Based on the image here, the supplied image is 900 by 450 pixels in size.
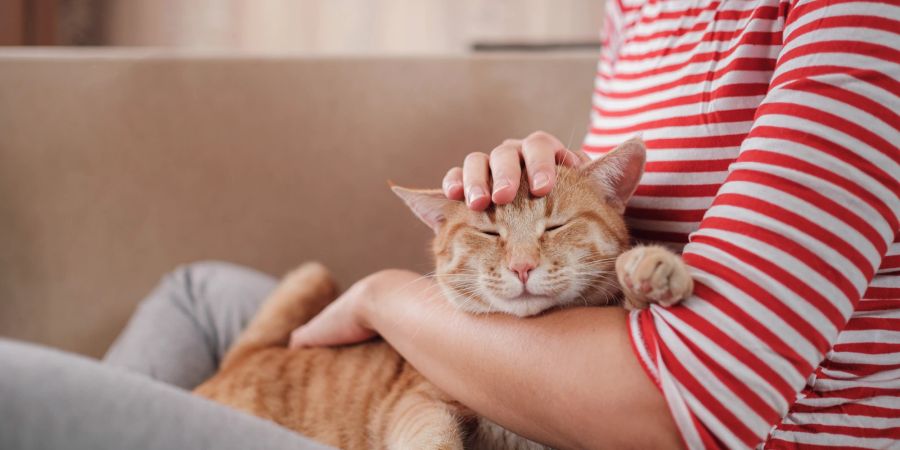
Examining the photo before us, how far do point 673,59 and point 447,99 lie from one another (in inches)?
37.9

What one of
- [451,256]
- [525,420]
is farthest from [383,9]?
[525,420]

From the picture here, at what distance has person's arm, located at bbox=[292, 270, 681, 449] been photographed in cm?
68

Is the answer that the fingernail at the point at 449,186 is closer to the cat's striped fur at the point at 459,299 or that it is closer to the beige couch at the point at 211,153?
the cat's striped fur at the point at 459,299

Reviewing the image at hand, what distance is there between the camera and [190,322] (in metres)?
1.60

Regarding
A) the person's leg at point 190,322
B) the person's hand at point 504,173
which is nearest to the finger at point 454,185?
the person's hand at point 504,173

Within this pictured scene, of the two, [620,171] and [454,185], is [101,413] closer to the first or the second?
[454,185]

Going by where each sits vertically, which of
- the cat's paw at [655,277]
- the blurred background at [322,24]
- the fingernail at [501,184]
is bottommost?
the cat's paw at [655,277]

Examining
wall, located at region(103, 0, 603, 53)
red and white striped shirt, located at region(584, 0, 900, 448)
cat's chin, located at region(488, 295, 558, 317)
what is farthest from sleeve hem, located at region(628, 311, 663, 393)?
wall, located at region(103, 0, 603, 53)

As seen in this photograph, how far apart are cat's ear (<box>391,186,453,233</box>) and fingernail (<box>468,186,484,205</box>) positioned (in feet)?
0.58

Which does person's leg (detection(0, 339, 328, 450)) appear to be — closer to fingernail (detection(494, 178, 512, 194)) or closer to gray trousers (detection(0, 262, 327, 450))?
gray trousers (detection(0, 262, 327, 450))

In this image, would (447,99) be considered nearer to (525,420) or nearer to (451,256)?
(451,256)

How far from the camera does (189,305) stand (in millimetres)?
1643

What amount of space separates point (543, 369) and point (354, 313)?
0.46 m

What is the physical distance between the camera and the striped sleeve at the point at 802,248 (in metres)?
0.62
